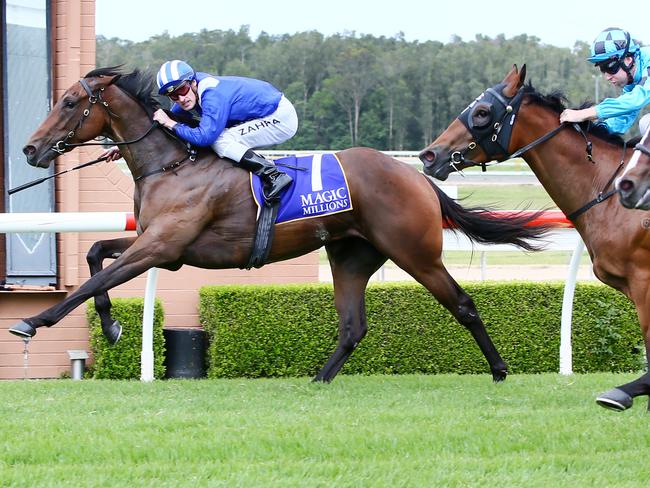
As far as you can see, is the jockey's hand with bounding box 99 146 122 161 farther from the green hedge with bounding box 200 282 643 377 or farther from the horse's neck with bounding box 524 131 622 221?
the horse's neck with bounding box 524 131 622 221

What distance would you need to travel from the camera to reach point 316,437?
4.23m

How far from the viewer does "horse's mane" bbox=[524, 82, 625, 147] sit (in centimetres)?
543

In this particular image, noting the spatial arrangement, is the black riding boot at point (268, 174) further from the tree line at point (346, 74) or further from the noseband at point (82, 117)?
the tree line at point (346, 74)

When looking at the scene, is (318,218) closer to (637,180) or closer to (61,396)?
(61,396)

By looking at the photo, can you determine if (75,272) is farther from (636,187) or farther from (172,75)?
(636,187)

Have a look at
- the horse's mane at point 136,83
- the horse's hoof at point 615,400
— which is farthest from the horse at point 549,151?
the horse's mane at point 136,83

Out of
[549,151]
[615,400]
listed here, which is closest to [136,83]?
[549,151]

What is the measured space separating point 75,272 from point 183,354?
114 centimetres

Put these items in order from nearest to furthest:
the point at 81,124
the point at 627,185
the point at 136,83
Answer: the point at 627,185 < the point at 81,124 < the point at 136,83

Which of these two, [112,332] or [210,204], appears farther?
[112,332]

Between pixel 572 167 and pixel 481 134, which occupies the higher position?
pixel 481 134

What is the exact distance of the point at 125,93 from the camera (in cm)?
605

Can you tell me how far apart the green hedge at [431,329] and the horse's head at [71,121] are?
169 cm

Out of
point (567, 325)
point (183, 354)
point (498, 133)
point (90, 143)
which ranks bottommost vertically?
point (183, 354)
